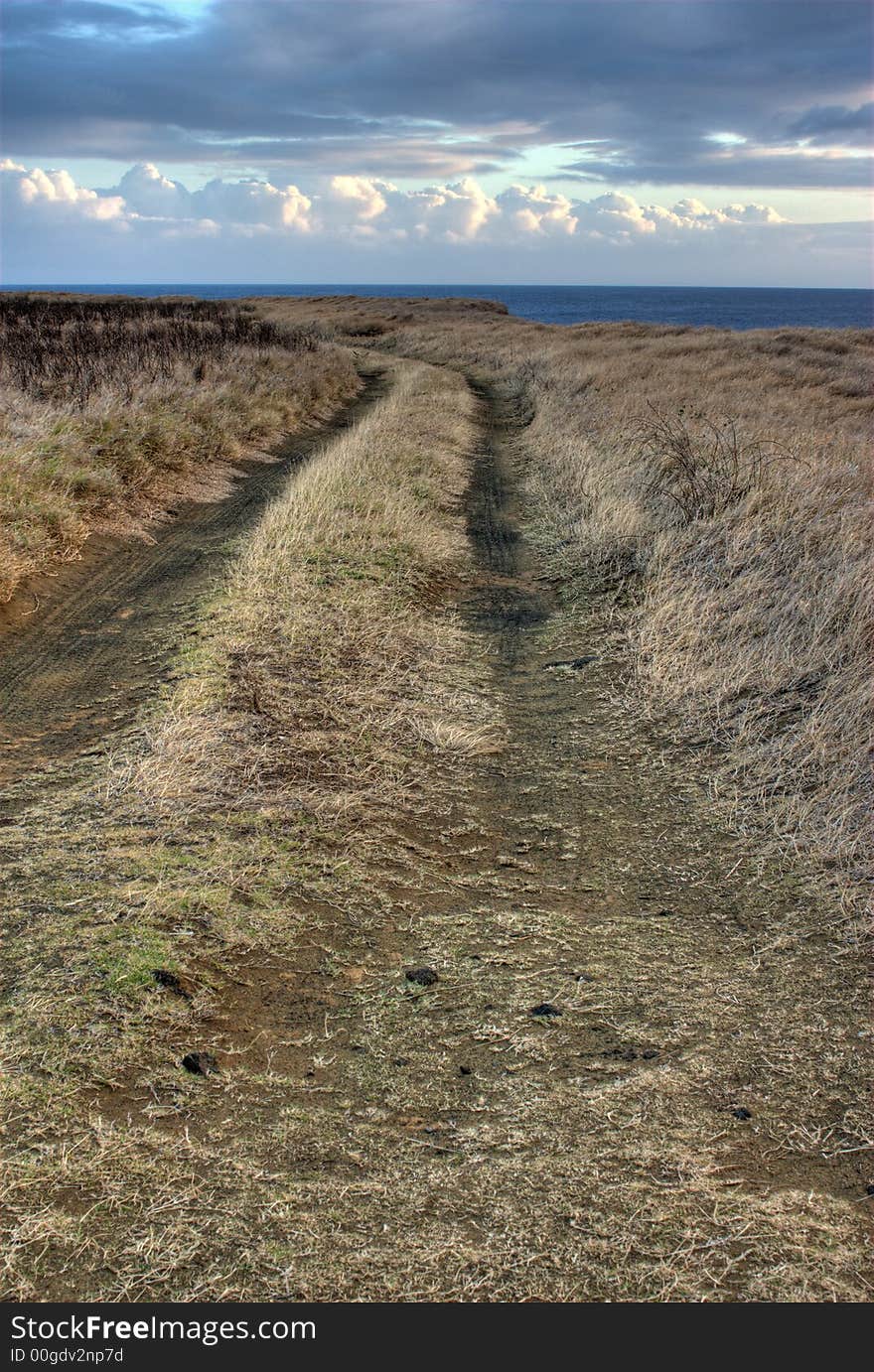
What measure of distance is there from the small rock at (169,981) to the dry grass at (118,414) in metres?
4.30

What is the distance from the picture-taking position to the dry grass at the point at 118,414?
7.76 m

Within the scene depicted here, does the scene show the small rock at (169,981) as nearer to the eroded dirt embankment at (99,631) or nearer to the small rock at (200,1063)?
the small rock at (200,1063)

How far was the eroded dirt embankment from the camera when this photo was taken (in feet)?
15.5

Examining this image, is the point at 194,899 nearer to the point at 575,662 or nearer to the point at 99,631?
the point at 99,631

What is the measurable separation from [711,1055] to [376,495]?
23.9ft

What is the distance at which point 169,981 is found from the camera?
302cm

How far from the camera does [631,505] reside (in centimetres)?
896

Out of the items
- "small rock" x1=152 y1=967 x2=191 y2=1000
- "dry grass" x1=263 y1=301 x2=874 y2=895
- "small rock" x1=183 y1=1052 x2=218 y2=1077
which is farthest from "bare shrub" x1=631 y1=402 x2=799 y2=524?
"small rock" x1=183 y1=1052 x2=218 y2=1077

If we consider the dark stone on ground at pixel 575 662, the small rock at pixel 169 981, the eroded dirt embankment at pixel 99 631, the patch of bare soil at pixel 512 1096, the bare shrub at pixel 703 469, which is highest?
the bare shrub at pixel 703 469

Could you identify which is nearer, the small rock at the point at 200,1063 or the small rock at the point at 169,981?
the small rock at the point at 200,1063

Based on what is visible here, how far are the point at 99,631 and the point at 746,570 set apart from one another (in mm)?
4870

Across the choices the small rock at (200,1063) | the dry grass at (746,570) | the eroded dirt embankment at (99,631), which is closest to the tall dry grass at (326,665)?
the eroded dirt embankment at (99,631)

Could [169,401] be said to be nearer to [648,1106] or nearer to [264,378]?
[264,378]

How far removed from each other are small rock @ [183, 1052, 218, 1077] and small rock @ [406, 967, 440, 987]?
74 centimetres
